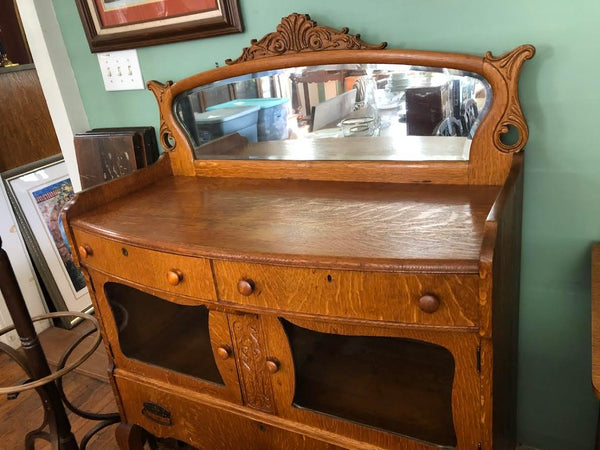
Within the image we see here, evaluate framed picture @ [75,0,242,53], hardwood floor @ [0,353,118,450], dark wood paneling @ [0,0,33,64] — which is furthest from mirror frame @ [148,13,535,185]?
dark wood paneling @ [0,0,33,64]

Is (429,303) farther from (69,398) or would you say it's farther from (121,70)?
(69,398)

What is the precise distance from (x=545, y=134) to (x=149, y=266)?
947 mm

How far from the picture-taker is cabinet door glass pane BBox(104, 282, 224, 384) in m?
1.28

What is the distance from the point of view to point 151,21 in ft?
4.95

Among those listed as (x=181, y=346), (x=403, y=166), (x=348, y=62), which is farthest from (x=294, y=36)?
(x=181, y=346)

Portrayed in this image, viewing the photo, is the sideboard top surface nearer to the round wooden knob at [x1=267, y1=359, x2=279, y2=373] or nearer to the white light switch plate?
the round wooden knob at [x1=267, y1=359, x2=279, y2=373]

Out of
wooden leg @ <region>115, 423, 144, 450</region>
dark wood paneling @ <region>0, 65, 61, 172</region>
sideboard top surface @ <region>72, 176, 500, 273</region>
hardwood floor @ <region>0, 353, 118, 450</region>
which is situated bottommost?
hardwood floor @ <region>0, 353, 118, 450</region>

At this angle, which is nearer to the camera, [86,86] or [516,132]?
[516,132]

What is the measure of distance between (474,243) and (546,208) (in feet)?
1.53

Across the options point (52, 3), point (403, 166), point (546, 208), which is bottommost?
point (546, 208)

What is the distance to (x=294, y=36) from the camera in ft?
4.19

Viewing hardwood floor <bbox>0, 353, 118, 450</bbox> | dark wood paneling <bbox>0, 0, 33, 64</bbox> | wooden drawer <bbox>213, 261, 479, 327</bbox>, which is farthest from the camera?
dark wood paneling <bbox>0, 0, 33, 64</bbox>

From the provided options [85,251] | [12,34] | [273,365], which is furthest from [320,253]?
[12,34]

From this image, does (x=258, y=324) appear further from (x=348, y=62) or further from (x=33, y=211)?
(x=33, y=211)
